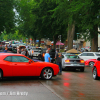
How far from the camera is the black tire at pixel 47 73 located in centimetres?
1310

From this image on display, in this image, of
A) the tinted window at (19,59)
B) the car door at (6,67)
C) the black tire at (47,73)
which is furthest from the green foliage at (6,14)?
the car door at (6,67)

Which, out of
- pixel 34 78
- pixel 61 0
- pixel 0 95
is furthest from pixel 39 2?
pixel 0 95

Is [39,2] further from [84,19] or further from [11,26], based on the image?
[84,19]

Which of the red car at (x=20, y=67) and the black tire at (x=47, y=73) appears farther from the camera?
the black tire at (x=47, y=73)

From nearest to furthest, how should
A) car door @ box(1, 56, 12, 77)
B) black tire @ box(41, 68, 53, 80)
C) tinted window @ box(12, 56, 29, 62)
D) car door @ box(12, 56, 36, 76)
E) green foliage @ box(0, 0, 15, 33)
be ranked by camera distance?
car door @ box(1, 56, 12, 77) → car door @ box(12, 56, 36, 76) → tinted window @ box(12, 56, 29, 62) → black tire @ box(41, 68, 53, 80) → green foliage @ box(0, 0, 15, 33)

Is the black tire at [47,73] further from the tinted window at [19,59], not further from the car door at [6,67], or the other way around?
the car door at [6,67]

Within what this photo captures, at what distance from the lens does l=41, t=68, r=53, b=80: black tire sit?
13.1 metres

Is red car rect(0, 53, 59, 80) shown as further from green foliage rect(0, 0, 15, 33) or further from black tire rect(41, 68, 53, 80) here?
green foliage rect(0, 0, 15, 33)

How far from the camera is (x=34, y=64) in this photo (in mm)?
12891

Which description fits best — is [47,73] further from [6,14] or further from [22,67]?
[6,14]

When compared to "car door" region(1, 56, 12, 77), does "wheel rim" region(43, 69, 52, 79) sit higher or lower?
lower

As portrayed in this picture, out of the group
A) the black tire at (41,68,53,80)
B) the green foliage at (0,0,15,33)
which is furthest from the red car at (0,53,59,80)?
the green foliage at (0,0,15,33)

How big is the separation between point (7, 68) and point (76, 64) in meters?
7.67

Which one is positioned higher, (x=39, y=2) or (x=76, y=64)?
(x=39, y=2)
